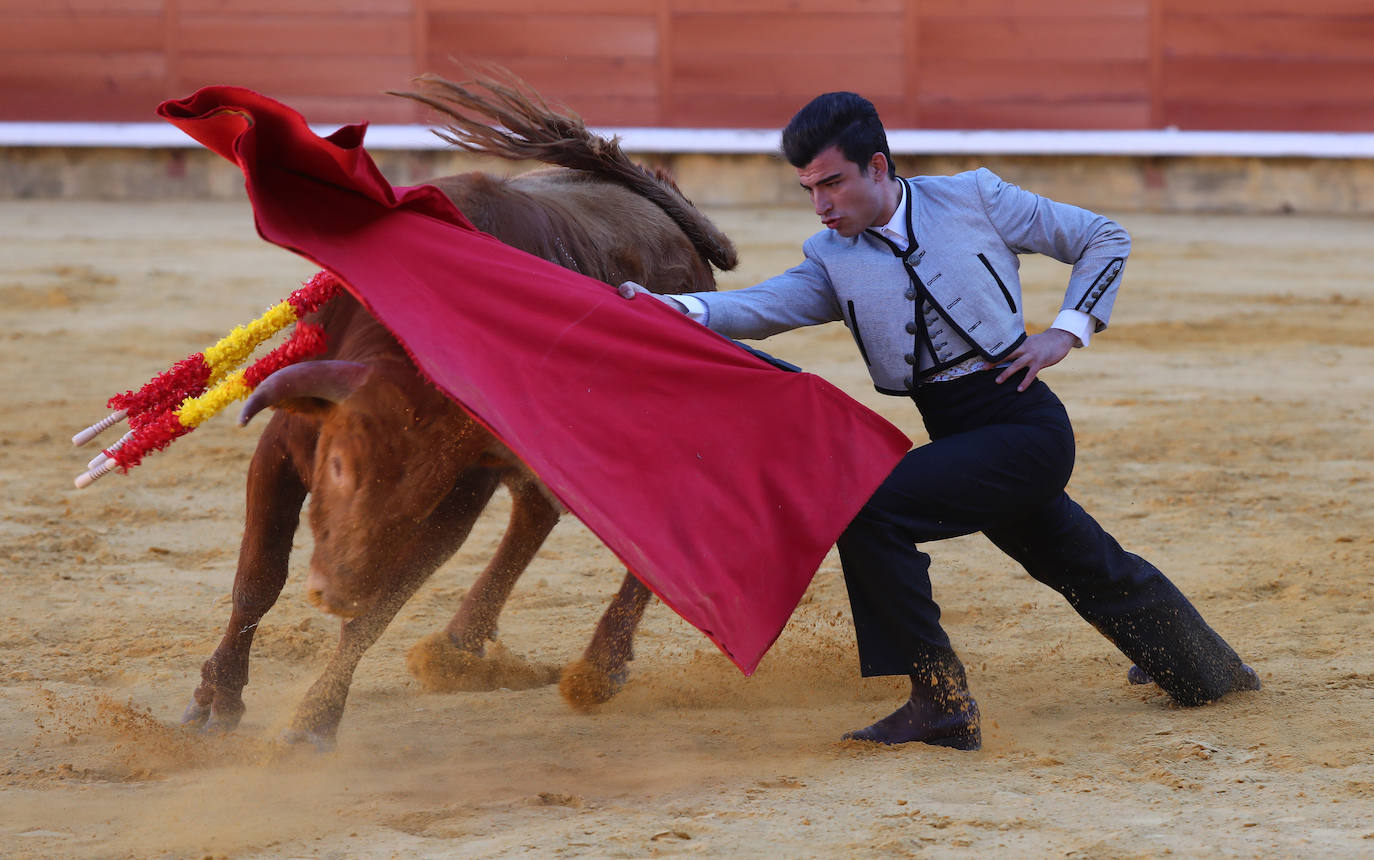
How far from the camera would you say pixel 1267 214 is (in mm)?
10992

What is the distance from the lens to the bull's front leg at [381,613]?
109 inches

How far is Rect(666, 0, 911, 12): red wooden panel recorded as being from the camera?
446 inches

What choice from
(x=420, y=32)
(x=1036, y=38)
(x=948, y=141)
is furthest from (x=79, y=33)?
(x=1036, y=38)

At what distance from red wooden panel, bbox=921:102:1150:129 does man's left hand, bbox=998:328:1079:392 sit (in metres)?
9.04

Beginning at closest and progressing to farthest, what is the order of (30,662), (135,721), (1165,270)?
(135,721) → (30,662) → (1165,270)

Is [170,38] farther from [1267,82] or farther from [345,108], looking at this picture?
[1267,82]

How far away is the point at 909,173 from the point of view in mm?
10961

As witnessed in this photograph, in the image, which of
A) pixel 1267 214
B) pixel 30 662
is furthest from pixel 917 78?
pixel 30 662

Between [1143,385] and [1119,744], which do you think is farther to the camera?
[1143,385]

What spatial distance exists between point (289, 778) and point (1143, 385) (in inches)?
174

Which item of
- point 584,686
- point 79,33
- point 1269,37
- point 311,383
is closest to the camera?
point 311,383

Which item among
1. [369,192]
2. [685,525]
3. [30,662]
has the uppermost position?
[369,192]

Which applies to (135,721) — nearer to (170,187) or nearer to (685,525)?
(685,525)

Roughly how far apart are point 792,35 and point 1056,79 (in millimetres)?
1913
